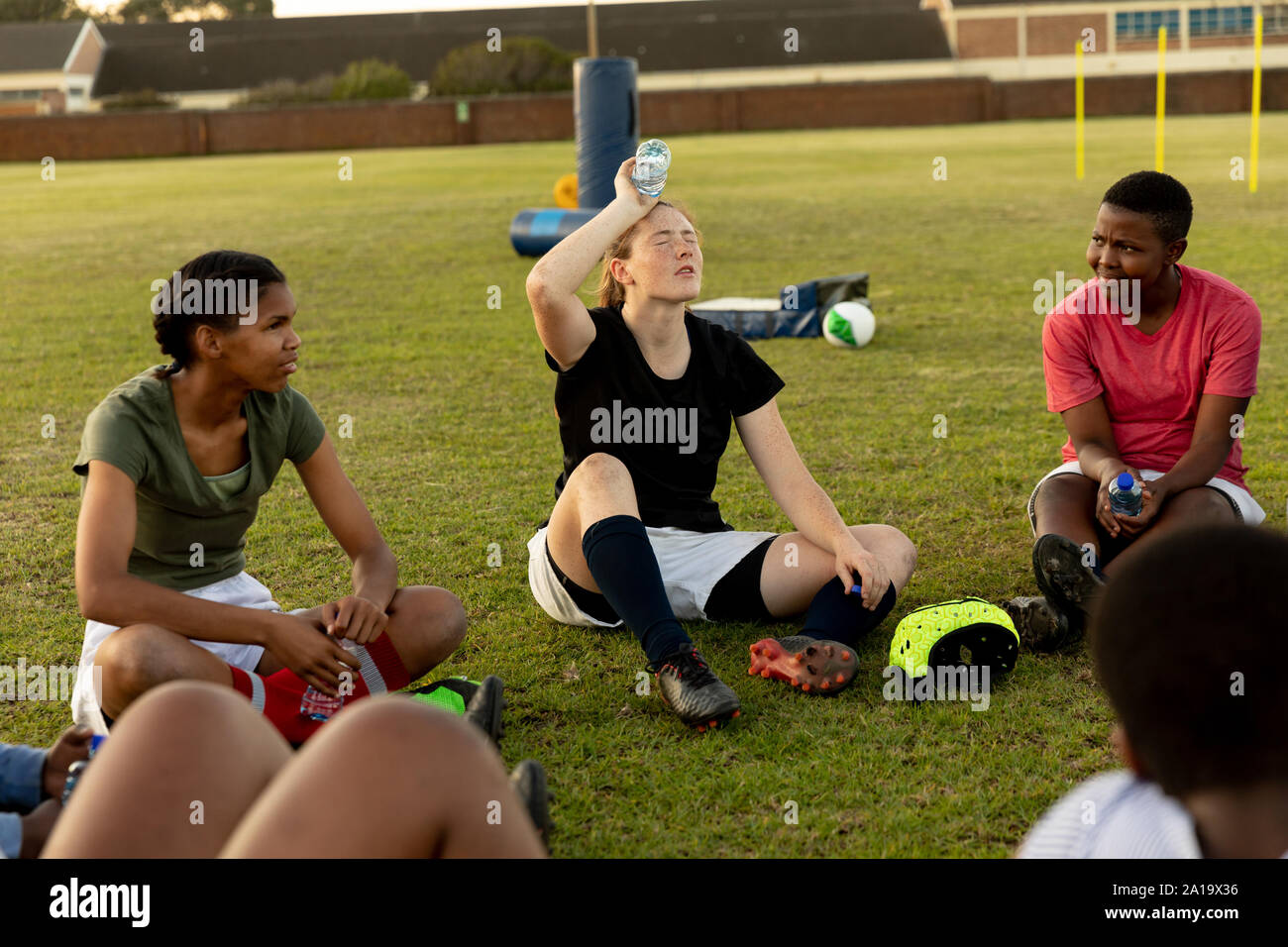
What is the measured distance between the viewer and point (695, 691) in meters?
3.30

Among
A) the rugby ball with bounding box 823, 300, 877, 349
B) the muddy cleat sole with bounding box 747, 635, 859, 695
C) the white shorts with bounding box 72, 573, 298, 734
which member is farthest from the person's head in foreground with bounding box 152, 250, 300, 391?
the rugby ball with bounding box 823, 300, 877, 349

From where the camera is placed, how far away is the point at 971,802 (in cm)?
290

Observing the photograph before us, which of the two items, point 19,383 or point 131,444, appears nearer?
point 131,444

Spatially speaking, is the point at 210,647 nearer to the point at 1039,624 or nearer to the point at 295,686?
the point at 295,686

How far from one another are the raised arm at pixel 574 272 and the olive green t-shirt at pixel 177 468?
0.73 metres

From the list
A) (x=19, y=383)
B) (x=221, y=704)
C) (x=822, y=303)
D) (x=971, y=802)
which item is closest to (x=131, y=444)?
(x=221, y=704)

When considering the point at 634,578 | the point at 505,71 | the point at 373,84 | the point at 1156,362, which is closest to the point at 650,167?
the point at 634,578

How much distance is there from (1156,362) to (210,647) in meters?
3.07

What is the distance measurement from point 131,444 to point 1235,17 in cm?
6366

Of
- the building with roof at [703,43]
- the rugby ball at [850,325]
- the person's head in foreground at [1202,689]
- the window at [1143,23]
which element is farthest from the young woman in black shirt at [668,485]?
the window at [1143,23]

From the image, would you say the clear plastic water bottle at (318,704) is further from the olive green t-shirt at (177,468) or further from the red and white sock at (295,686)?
the olive green t-shirt at (177,468)

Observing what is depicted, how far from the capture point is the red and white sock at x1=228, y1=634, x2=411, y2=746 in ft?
10.2
